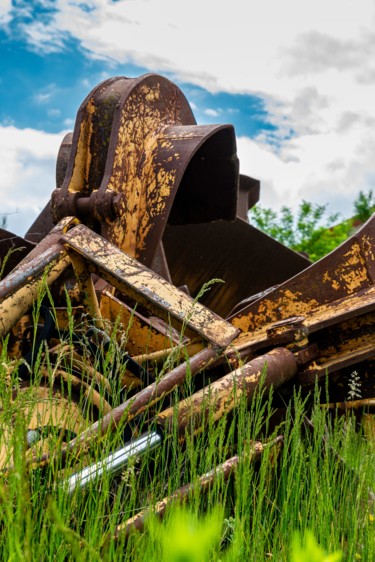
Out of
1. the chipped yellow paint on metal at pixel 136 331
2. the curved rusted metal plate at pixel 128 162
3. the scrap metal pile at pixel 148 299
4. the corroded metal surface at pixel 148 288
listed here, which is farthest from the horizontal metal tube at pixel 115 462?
the curved rusted metal plate at pixel 128 162

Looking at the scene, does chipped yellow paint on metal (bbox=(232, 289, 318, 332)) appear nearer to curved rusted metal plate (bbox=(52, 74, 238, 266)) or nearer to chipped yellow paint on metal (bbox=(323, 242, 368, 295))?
chipped yellow paint on metal (bbox=(323, 242, 368, 295))

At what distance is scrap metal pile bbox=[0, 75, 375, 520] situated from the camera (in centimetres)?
233

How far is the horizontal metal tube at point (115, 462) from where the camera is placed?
A: 69.7 inches

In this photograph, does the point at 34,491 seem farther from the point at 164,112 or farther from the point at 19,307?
the point at 164,112

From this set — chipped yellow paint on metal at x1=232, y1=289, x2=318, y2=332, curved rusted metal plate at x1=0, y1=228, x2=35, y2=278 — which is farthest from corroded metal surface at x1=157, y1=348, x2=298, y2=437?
curved rusted metal plate at x1=0, y1=228, x2=35, y2=278

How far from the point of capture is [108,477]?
1.74 metres

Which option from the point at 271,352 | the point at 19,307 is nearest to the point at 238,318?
the point at 271,352

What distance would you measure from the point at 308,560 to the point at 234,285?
492 centimetres

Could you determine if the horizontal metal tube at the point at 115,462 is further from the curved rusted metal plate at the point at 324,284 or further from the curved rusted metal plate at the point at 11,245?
A: the curved rusted metal plate at the point at 11,245

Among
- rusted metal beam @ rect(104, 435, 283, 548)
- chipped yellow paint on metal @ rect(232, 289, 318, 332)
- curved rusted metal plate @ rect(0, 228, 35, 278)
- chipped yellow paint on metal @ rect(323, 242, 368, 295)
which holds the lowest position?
rusted metal beam @ rect(104, 435, 283, 548)

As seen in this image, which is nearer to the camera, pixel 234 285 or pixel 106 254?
pixel 106 254

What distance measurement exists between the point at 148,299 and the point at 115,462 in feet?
2.49

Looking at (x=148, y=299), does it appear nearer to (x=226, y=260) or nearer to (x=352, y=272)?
(x=352, y=272)

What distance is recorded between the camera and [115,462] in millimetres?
1859
